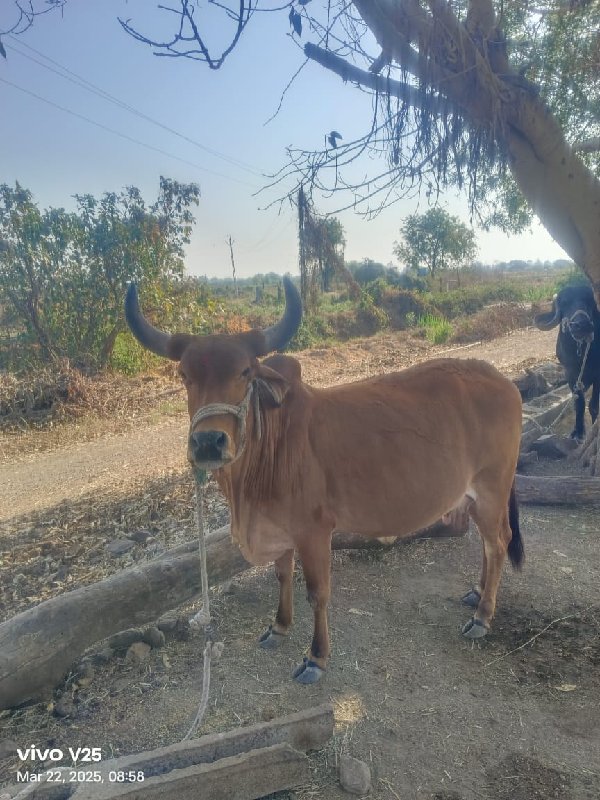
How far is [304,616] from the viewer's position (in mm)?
4348

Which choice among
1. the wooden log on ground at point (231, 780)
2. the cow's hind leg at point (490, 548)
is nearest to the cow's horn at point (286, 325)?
the cow's hind leg at point (490, 548)

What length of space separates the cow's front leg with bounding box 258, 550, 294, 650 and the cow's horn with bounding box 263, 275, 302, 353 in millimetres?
1470

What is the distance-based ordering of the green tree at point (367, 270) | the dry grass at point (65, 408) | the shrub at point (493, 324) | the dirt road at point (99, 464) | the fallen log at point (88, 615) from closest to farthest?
the fallen log at point (88, 615)
the dirt road at point (99, 464)
the dry grass at point (65, 408)
the shrub at point (493, 324)
the green tree at point (367, 270)

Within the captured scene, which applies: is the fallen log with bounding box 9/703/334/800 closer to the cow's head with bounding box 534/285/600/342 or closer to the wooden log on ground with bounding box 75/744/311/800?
the wooden log on ground with bounding box 75/744/311/800

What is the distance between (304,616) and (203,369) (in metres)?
2.18

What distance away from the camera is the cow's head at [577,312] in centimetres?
729

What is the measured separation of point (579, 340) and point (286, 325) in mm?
5271

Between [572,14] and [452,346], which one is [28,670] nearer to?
[572,14]

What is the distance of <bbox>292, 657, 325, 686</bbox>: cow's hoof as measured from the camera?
361 centimetres

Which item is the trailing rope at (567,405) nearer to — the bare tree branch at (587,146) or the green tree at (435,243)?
the bare tree branch at (587,146)

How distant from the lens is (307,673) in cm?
363

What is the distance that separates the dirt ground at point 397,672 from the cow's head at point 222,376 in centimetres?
153

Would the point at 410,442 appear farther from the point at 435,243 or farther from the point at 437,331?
the point at 435,243

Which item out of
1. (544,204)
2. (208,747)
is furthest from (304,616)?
(544,204)
